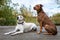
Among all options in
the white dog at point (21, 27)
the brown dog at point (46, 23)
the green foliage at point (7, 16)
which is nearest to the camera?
the brown dog at point (46, 23)

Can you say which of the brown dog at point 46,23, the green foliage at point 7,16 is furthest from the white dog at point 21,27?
the green foliage at point 7,16

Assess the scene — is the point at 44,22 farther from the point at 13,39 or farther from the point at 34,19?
the point at 34,19

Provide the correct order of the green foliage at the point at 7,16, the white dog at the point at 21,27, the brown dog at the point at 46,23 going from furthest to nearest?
1. the green foliage at the point at 7,16
2. the white dog at the point at 21,27
3. the brown dog at the point at 46,23

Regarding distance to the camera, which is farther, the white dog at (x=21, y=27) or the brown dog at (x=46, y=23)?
the white dog at (x=21, y=27)

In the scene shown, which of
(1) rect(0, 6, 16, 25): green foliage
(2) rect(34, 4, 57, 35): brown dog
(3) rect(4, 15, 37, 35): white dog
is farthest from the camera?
(1) rect(0, 6, 16, 25): green foliage

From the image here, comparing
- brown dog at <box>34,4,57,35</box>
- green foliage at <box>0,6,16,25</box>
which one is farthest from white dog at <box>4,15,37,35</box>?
green foliage at <box>0,6,16,25</box>

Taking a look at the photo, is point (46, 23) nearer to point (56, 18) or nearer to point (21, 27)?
point (21, 27)

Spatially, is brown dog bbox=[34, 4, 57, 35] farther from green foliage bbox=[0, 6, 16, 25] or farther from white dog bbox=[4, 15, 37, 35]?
green foliage bbox=[0, 6, 16, 25]

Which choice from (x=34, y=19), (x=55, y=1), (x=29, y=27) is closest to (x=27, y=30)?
(x=29, y=27)

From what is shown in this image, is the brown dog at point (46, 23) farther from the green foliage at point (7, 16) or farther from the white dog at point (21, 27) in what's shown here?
the green foliage at point (7, 16)

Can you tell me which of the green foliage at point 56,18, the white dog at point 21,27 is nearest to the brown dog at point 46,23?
the white dog at point 21,27

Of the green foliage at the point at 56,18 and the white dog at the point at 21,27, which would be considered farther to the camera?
the green foliage at the point at 56,18

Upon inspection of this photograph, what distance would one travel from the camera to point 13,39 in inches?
148

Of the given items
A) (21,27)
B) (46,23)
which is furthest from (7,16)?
(46,23)
